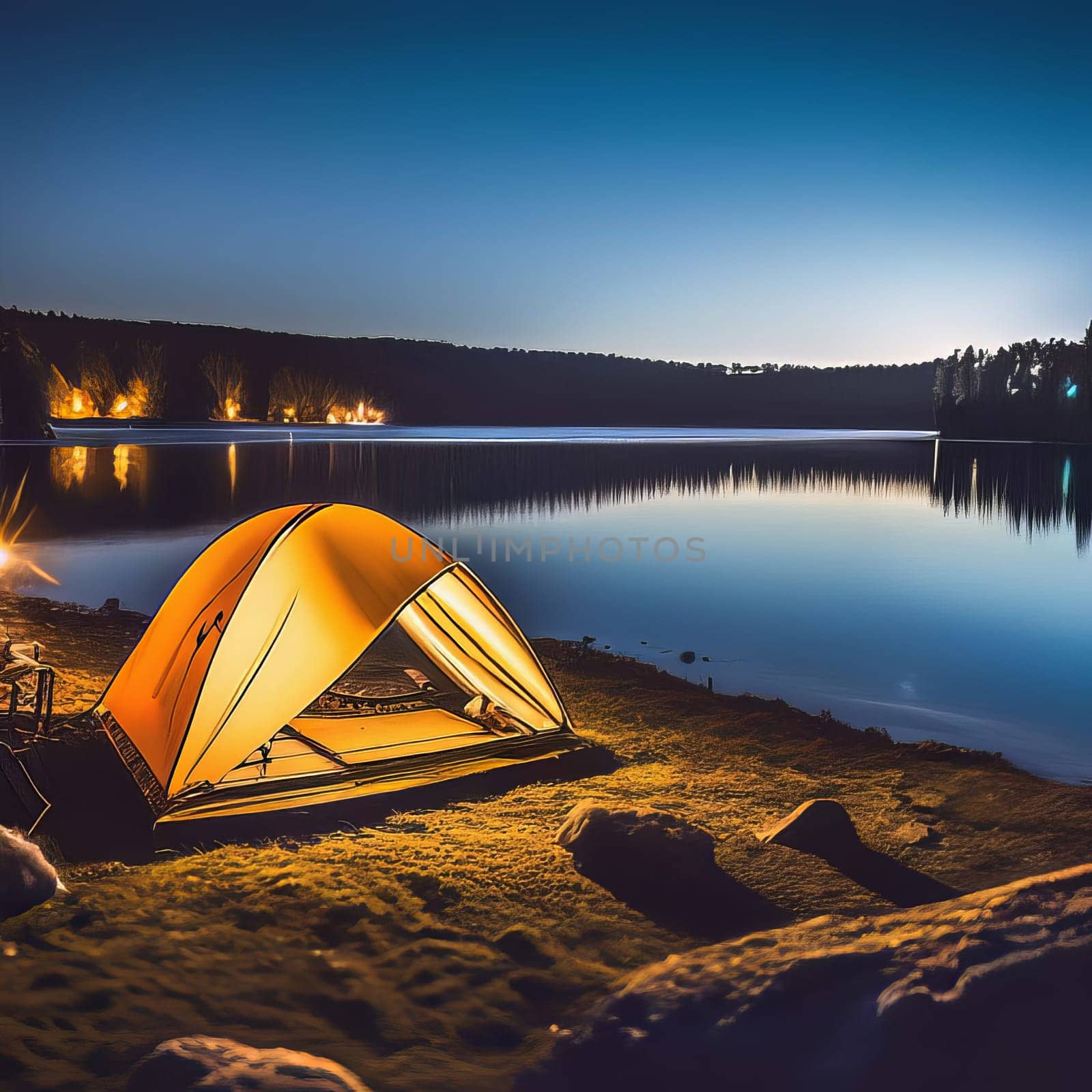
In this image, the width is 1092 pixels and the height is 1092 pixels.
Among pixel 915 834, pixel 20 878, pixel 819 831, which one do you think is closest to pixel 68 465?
pixel 20 878

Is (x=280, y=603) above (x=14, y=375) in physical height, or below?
below

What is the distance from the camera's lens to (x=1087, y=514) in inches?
1233

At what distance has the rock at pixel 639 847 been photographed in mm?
4930

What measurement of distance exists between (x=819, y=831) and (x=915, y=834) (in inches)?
28.4

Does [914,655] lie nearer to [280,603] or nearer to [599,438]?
[280,603]

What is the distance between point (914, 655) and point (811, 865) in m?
7.62

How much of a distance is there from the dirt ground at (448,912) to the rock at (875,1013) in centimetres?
43

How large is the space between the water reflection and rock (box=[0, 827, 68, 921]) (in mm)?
19519

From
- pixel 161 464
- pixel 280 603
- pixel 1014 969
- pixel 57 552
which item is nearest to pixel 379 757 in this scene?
pixel 280 603

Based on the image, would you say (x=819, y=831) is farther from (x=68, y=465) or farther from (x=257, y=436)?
(x=257, y=436)

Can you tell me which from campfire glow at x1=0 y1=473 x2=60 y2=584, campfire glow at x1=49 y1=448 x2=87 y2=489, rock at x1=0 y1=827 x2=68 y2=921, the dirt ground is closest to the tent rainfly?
the dirt ground

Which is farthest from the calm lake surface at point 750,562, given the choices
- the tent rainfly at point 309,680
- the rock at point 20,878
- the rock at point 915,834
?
the rock at point 20,878

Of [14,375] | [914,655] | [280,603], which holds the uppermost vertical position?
[14,375]

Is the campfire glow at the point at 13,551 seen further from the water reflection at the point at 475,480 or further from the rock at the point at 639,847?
the rock at the point at 639,847
